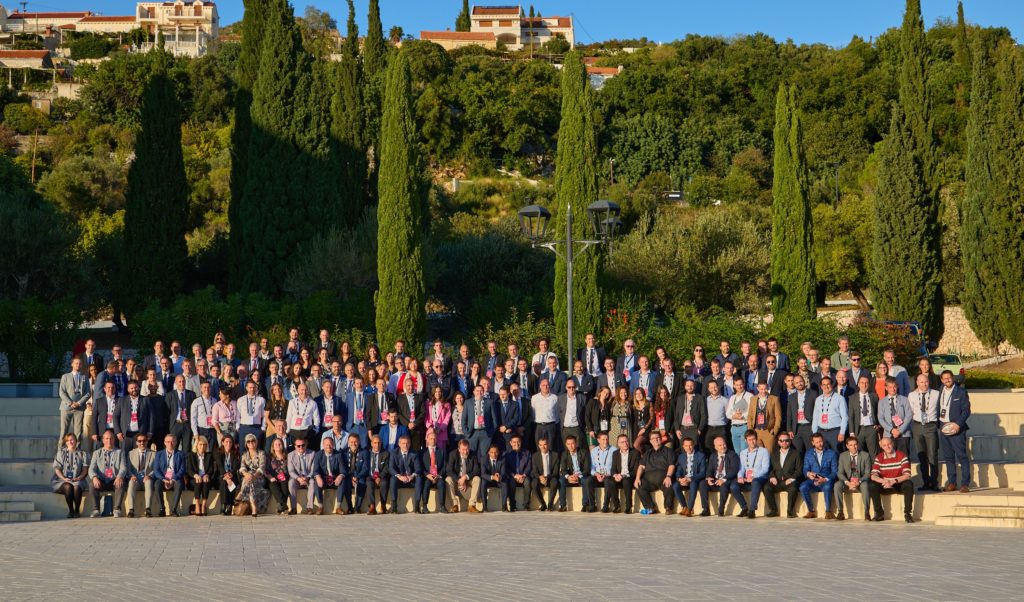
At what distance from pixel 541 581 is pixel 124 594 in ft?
10.5

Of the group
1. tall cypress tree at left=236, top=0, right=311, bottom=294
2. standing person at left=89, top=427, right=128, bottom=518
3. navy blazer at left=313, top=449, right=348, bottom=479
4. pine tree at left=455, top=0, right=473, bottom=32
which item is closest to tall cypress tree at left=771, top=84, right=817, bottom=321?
tall cypress tree at left=236, top=0, right=311, bottom=294

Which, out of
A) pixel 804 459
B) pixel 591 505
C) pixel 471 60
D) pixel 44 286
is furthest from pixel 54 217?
pixel 471 60

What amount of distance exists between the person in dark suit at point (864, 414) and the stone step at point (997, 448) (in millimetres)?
3132

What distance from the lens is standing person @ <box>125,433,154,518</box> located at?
1456 cm

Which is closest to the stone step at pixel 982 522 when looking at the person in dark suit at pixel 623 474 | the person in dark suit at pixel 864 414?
the person in dark suit at pixel 864 414

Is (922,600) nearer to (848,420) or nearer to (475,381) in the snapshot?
(848,420)

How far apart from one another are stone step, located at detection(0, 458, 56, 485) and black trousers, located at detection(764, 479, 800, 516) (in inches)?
363

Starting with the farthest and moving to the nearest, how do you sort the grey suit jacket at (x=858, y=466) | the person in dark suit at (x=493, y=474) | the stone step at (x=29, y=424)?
the stone step at (x=29, y=424)
the person in dark suit at (x=493, y=474)
the grey suit jacket at (x=858, y=466)

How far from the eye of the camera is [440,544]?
1188 centimetres

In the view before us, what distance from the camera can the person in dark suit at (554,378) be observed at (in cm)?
1567

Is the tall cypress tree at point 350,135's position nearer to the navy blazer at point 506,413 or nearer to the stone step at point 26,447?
the stone step at point 26,447

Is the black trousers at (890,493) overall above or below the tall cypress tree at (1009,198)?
below

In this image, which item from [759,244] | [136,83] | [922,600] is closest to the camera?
[922,600]

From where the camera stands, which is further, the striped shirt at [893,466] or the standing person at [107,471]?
the standing person at [107,471]
